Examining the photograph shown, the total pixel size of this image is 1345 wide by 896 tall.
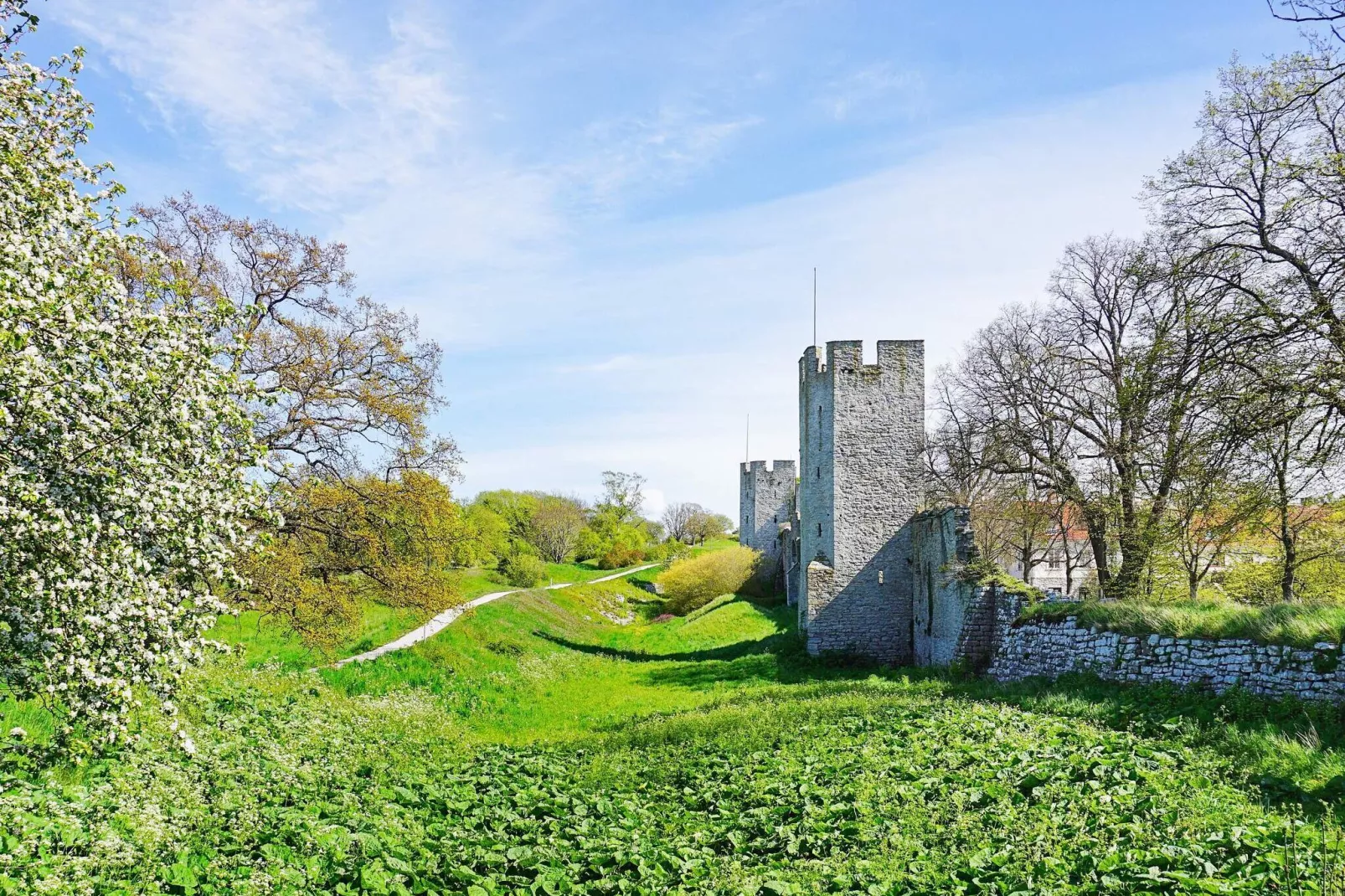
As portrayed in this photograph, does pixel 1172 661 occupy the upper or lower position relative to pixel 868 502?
lower

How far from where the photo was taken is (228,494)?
7.38m

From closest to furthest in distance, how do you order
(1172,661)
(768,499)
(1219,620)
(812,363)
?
(1219,620)
(1172,661)
(812,363)
(768,499)

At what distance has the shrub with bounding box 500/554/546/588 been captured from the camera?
46.8 m

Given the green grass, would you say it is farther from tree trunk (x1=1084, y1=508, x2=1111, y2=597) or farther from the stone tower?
the stone tower

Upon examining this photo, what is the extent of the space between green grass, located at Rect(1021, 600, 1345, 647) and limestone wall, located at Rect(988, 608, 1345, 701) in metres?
0.13

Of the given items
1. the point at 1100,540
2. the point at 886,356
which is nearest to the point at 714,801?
the point at 1100,540

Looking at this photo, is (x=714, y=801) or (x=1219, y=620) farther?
(x=1219, y=620)

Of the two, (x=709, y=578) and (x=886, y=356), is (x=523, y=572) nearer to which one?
(x=709, y=578)

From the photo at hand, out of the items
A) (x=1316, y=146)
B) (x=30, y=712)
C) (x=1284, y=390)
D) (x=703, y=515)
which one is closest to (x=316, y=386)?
(x=30, y=712)

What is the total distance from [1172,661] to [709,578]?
32491 mm

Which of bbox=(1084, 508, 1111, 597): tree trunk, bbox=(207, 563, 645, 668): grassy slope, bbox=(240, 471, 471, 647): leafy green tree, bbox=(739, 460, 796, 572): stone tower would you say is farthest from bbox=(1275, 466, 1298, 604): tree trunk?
bbox=(739, 460, 796, 572): stone tower

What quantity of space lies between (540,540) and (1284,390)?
67.0 m

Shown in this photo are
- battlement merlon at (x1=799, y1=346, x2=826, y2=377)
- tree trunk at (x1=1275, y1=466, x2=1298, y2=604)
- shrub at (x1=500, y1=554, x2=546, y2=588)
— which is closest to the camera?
tree trunk at (x1=1275, y1=466, x2=1298, y2=604)

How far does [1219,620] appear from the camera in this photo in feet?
37.4
